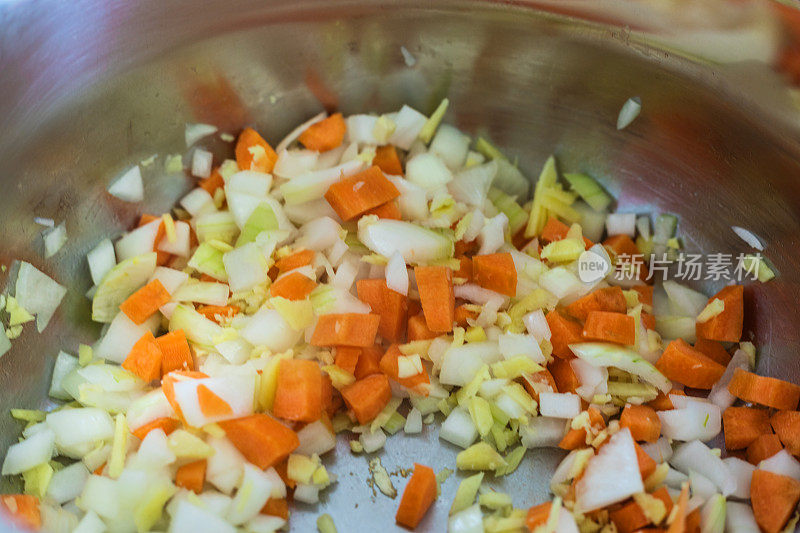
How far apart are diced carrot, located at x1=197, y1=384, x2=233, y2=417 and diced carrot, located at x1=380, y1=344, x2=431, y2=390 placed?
0.33m

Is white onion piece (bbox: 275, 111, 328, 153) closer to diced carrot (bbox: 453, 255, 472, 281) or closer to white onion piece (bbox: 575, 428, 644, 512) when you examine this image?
diced carrot (bbox: 453, 255, 472, 281)

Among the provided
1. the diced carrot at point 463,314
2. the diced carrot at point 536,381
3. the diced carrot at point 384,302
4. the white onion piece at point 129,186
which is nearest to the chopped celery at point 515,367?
the diced carrot at point 536,381

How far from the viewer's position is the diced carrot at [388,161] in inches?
65.9

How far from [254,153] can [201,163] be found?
0.13 meters


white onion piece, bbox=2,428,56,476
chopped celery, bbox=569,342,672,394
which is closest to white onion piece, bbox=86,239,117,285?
white onion piece, bbox=2,428,56,476

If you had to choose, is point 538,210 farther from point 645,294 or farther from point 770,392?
point 770,392

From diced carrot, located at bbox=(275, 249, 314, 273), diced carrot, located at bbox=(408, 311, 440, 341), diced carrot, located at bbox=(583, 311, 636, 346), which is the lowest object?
diced carrot, located at bbox=(583, 311, 636, 346)

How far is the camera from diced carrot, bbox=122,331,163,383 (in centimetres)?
138

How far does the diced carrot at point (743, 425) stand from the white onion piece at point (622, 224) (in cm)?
48

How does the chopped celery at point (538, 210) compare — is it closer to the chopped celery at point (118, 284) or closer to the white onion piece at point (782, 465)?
the white onion piece at point (782, 465)

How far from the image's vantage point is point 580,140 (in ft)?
5.58

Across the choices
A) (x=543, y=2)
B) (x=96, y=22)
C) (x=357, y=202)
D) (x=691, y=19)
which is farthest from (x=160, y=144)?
(x=691, y=19)

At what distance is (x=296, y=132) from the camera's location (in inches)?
66.9

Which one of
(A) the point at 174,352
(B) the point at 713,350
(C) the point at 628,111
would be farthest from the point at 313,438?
(C) the point at 628,111
